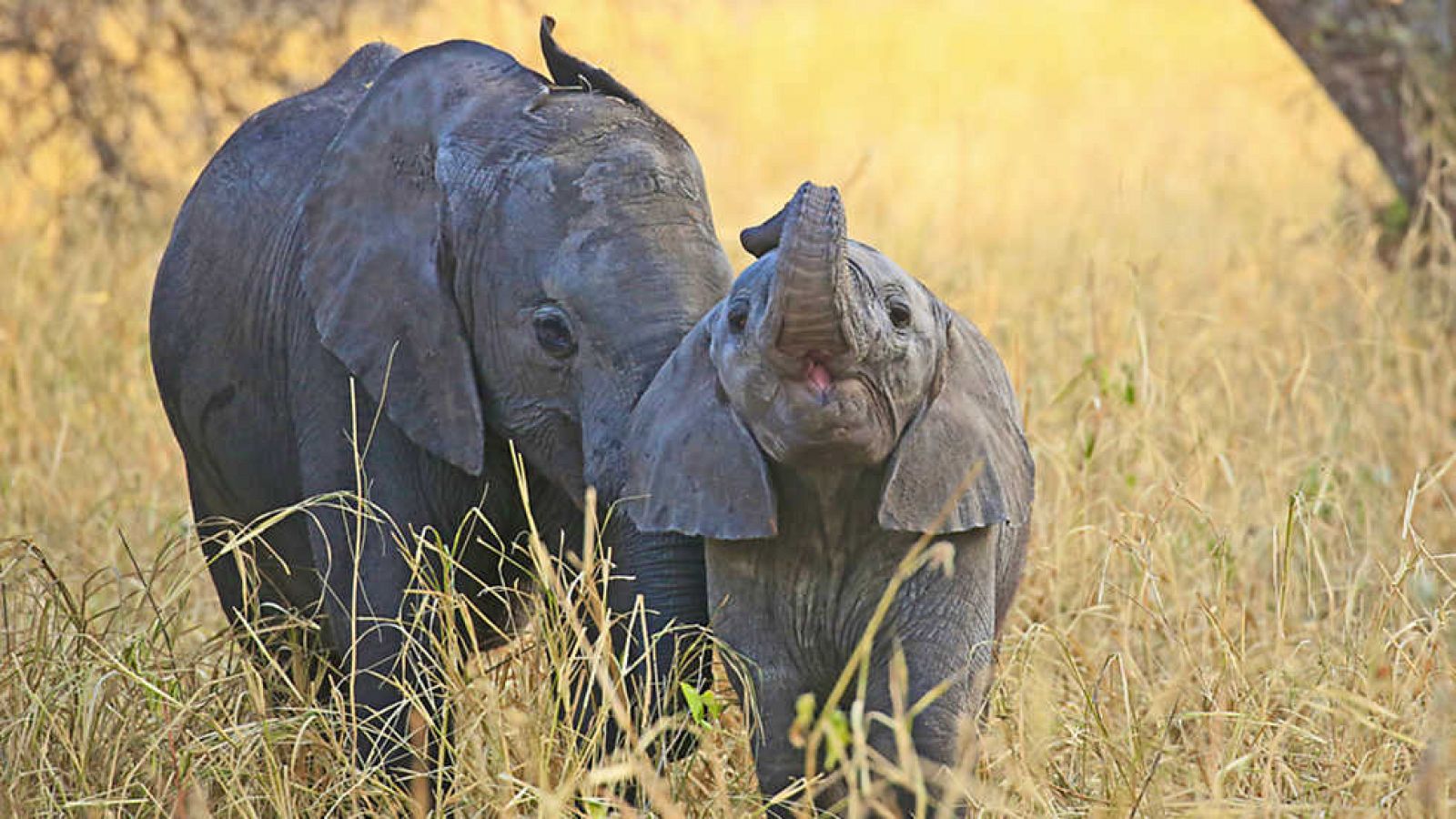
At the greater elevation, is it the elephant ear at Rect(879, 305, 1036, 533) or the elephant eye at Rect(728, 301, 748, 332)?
the elephant eye at Rect(728, 301, 748, 332)

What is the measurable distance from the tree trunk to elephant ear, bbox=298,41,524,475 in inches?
136

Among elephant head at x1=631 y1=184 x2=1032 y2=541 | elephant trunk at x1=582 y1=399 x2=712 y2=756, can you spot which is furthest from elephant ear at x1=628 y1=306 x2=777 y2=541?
elephant trunk at x1=582 y1=399 x2=712 y2=756

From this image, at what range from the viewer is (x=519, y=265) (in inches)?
146

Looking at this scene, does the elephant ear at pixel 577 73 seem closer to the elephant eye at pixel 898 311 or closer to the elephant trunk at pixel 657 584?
the elephant trunk at pixel 657 584

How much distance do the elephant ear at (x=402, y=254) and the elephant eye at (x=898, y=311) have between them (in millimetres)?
997

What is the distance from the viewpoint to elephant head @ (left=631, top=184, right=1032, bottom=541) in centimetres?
279

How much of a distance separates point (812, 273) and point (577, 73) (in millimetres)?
1360

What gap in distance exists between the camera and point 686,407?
3139 millimetres

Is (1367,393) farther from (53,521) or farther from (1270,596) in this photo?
(53,521)

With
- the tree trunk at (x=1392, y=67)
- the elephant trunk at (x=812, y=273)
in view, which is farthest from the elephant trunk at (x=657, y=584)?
the tree trunk at (x=1392, y=67)

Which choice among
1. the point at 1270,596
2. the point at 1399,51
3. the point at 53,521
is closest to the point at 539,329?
the point at 1270,596


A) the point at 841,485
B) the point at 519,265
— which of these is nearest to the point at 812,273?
the point at 841,485

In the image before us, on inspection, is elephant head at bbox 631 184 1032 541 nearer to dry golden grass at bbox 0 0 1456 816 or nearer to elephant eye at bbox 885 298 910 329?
elephant eye at bbox 885 298 910 329

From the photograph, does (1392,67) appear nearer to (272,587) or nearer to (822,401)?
(272,587)
